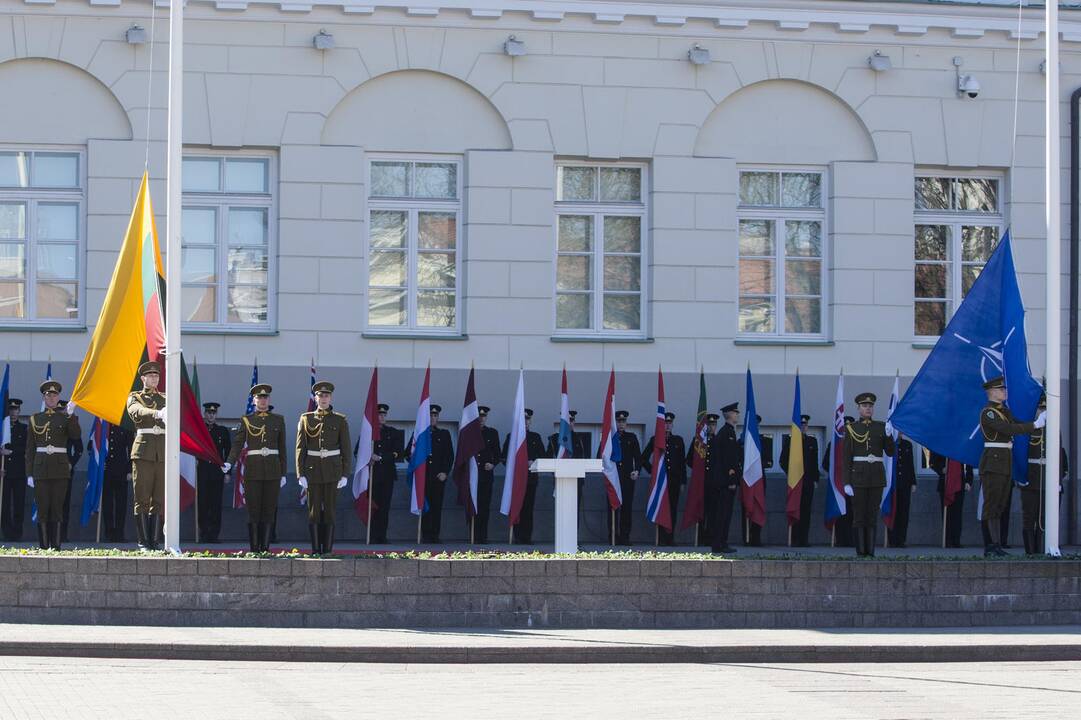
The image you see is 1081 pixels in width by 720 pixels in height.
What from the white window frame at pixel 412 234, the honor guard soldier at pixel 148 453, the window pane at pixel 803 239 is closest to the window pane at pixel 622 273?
the white window frame at pixel 412 234

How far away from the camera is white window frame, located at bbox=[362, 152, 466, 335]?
831 inches

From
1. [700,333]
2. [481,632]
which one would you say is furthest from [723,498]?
[481,632]

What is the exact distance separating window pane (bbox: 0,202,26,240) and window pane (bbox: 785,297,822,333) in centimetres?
1002

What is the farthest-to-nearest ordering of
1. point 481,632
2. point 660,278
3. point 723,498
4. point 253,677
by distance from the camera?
point 660,278 → point 723,498 → point 481,632 → point 253,677

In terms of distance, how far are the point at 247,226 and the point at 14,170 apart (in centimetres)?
298

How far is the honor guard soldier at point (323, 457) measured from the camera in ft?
52.7

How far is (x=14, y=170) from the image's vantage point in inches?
811

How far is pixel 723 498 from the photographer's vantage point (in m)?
19.6

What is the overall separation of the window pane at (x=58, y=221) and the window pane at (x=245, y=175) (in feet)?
6.43

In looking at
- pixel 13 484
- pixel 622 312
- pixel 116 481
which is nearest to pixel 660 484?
pixel 622 312

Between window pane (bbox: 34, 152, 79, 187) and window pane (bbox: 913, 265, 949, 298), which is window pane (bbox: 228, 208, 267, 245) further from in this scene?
window pane (bbox: 913, 265, 949, 298)

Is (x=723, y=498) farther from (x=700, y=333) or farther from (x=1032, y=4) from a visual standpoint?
→ (x=1032, y=4)

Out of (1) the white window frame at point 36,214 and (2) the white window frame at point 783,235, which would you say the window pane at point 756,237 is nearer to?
(2) the white window frame at point 783,235

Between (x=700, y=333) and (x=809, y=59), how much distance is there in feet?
12.9
